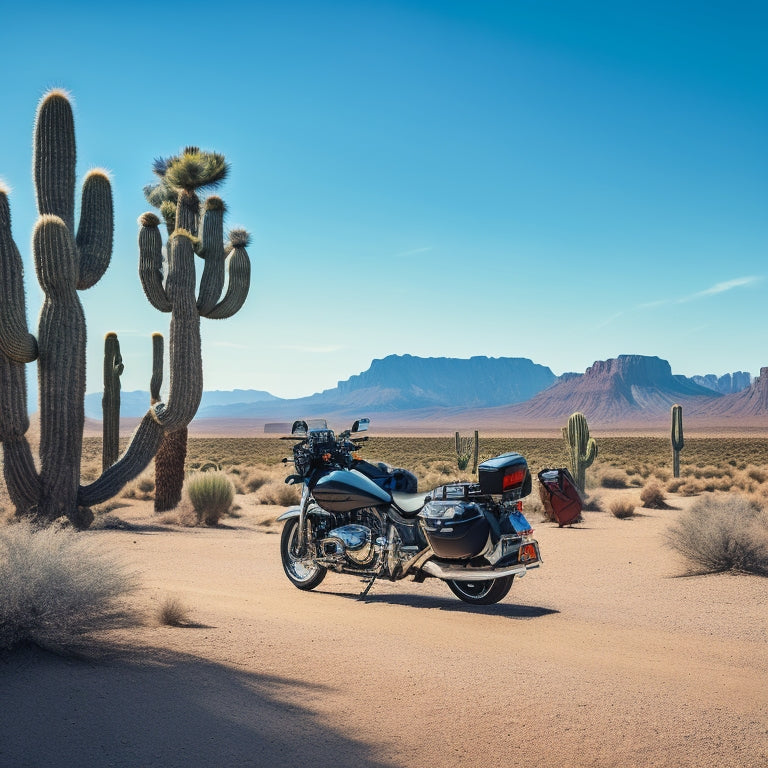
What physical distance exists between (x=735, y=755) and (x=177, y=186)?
57.8ft

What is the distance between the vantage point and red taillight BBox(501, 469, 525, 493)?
826 cm

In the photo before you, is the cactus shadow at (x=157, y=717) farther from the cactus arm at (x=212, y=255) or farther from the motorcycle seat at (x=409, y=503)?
the cactus arm at (x=212, y=255)

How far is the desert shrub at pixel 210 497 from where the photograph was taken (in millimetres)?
18859

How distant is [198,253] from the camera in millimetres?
20312

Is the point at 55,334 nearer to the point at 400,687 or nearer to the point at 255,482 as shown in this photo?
the point at 400,687

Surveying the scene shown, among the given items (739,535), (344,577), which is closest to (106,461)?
(344,577)

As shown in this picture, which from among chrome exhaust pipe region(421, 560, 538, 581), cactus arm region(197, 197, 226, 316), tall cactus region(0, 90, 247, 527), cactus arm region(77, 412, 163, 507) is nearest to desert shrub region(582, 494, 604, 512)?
cactus arm region(197, 197, 226, 316)

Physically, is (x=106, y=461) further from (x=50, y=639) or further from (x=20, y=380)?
(x=50, y=639)

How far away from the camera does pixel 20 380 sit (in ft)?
49.6

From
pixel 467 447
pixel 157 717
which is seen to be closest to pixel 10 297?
pixel 157 717

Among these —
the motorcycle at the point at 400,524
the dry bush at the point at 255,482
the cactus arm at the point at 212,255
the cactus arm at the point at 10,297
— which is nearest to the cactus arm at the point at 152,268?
the cactus arm at the point at 212,255

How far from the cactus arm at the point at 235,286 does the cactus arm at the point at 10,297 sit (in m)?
5.56

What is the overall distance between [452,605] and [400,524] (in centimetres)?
98

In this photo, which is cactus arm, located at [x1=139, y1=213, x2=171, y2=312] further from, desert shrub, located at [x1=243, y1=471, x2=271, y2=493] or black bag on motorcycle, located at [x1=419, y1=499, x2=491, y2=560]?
black bag on motorcycle, located at [x1=419, y1=499, x2=491, y2=560]
